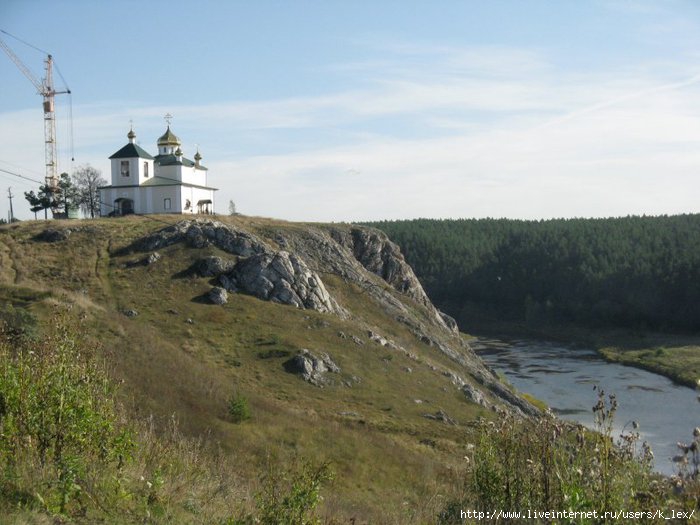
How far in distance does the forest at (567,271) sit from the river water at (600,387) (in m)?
24.6

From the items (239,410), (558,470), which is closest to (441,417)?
(239,410)

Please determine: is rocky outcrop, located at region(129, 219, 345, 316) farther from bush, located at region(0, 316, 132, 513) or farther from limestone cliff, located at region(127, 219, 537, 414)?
bush, located at region(0, 316, 132, 513)

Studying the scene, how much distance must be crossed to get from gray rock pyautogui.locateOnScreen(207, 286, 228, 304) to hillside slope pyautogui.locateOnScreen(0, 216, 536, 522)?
0.12 meters

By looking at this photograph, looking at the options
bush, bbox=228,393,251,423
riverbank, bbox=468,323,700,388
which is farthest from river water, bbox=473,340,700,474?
bush, bbox=228,393,251,423

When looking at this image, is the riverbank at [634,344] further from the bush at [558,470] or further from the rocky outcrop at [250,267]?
the bush at [558,470]

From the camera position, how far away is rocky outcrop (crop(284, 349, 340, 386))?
4744 cm

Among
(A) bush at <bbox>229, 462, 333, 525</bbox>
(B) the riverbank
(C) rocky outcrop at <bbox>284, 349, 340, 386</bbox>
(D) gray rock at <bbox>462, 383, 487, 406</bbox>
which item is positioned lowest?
(B) the riverbank

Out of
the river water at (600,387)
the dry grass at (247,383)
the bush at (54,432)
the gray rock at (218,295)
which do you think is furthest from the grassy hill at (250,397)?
the river water at (600,387)

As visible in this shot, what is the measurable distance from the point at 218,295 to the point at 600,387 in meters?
28.7

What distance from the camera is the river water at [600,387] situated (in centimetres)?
5094

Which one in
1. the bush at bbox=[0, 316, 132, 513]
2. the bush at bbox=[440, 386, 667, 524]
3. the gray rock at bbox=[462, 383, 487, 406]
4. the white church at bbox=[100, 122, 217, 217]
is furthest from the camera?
the white church at bbox=[100, 122, 217, 217]

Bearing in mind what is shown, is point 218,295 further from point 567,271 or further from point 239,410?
point 567,271

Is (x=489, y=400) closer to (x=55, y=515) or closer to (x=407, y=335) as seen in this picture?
(x=407, y=335)

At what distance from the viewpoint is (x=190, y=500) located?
37.5 feet
